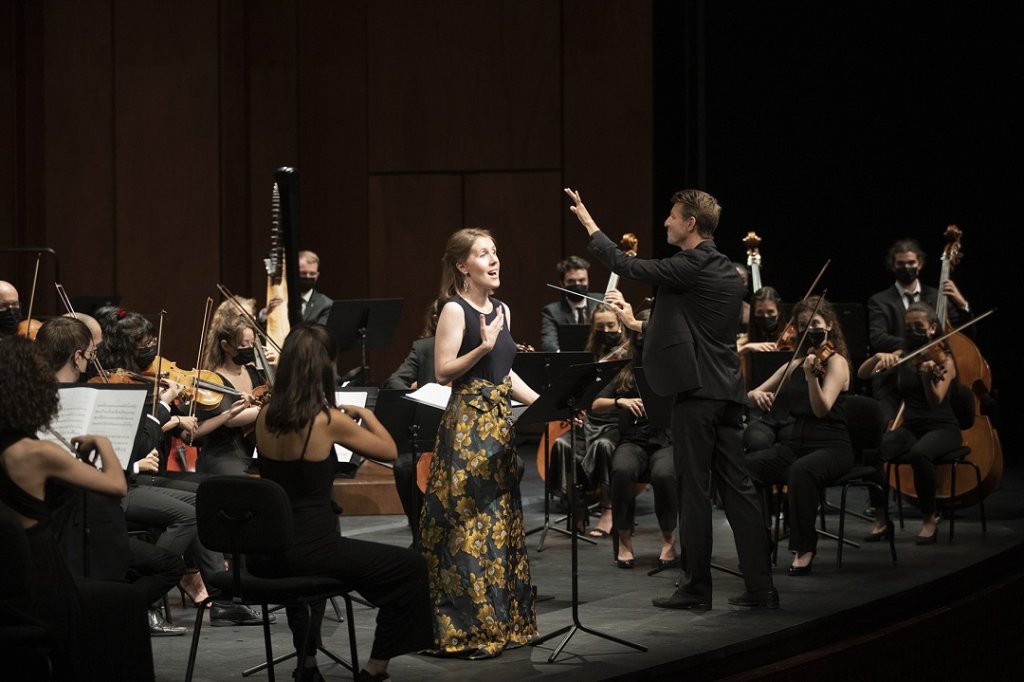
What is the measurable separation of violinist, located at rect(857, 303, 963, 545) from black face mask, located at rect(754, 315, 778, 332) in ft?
1.91


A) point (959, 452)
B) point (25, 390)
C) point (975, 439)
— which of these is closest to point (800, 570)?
point (959, 452)

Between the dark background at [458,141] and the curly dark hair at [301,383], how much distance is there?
19.4 feet

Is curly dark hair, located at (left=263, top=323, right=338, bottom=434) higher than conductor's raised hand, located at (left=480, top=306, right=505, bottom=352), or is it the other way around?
conductor's raised hand, located at (left=480, top=306, right=505, bottom=352)

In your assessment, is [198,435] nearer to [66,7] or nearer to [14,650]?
[14,650]

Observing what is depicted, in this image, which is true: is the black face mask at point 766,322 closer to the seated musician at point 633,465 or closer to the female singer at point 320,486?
the seated musician at point 633,465

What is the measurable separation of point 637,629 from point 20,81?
715cm

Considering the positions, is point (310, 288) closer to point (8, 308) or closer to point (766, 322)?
point (8, 308)

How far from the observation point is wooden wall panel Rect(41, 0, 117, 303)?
31.0ft

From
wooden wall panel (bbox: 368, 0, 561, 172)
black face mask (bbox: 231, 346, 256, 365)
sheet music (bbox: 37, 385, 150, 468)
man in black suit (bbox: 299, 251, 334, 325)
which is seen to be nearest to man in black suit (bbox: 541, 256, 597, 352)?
man in black suit (bbox: 299, 251, 334, 325)

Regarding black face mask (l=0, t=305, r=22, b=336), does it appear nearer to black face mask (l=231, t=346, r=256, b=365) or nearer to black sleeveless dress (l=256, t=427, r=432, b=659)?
black face mask (l=231, t=346, r=256, b=365)

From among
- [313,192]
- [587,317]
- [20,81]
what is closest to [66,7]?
[20,81]

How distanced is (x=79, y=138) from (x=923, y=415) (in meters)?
6.51

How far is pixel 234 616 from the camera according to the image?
4.68 meters

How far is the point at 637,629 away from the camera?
174 inches
